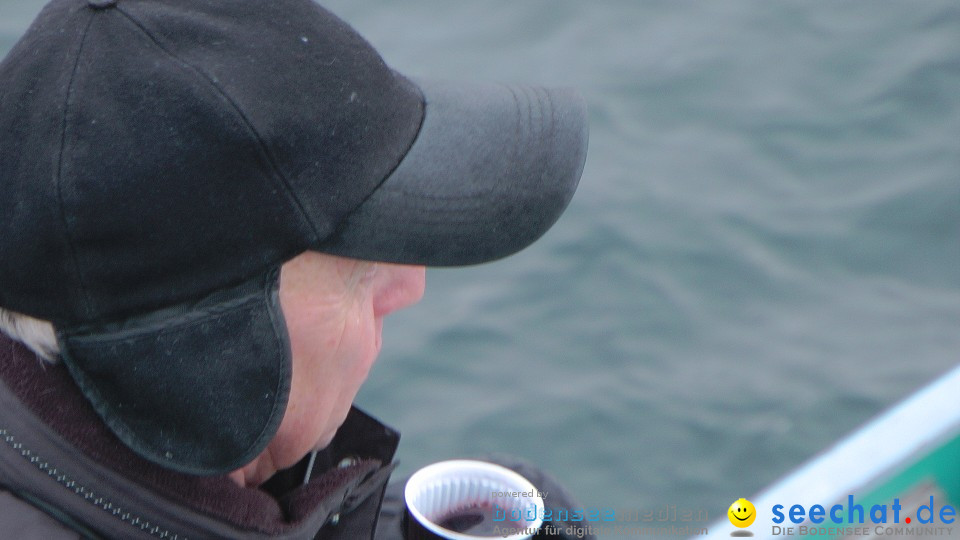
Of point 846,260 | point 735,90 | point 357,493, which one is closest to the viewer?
point 357,493

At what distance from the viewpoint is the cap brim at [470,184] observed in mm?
1194

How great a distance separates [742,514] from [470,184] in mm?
769

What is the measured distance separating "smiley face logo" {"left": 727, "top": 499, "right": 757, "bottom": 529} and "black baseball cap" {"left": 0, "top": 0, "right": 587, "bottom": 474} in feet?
2.53

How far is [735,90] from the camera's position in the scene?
15.8 ft

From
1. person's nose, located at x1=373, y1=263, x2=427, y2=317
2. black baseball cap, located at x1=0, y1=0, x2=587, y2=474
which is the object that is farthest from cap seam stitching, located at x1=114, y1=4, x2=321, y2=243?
person's nose, located at x1=373, y1=263, x2=427, y2=317

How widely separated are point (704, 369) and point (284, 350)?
8.98 feet

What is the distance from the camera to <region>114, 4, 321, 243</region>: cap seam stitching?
1.08m

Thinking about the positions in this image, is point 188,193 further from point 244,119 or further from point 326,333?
point 326,333

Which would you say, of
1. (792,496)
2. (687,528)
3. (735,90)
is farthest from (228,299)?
(735,90)

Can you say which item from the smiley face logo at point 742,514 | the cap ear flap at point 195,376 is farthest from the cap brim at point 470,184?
the smiley face logo at point 742,514

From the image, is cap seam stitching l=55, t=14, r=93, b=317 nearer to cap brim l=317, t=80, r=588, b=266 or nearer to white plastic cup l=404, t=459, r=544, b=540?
cap brim l=317, t=80, r=588, b=266

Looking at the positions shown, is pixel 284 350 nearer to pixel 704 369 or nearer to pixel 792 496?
pixel 792 496

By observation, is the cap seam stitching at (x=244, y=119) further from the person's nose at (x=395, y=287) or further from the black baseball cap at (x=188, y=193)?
the person's nose at (x=395, y=287)

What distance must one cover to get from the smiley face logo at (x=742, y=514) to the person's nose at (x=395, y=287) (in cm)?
62
